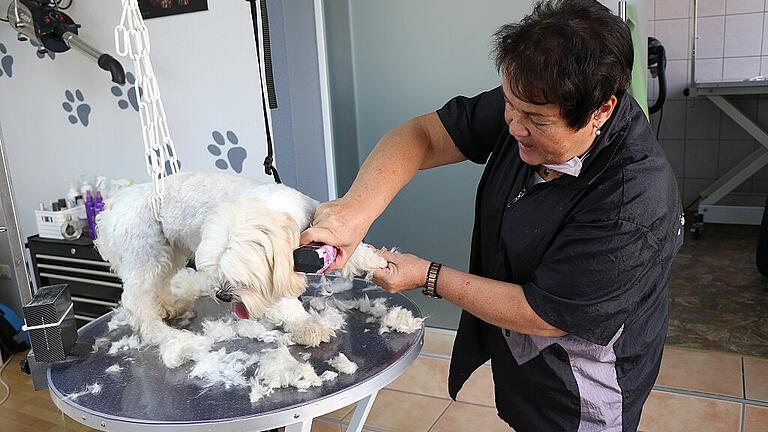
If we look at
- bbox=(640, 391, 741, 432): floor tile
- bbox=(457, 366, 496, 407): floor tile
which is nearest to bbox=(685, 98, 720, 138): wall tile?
bbox=(640, 391, 741, 432): floor tile

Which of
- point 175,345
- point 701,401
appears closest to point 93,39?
point 175,345

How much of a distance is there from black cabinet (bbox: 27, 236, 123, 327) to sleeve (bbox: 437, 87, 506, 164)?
185cm

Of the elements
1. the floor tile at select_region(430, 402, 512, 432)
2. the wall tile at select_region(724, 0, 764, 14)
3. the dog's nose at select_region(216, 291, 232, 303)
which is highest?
the wall tile at select_region(724, 0, 764, 14)

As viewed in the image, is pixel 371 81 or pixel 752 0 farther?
pixel 752 0

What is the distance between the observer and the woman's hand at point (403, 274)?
49.4 inches

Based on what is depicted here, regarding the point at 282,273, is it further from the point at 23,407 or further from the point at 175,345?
the point at 23,407

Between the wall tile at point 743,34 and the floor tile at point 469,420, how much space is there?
3079 mm

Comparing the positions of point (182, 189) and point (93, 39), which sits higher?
A: point (93, 39)

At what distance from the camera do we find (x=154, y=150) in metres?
1.31

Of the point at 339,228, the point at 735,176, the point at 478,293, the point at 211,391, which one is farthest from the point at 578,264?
the point at 735,176

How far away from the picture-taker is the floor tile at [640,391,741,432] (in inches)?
86.0

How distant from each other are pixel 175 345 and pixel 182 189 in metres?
0.33

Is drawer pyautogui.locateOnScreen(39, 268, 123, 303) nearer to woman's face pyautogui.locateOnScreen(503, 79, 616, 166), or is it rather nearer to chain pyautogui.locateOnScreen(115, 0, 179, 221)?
chain pyautogui.locateOnScreen(115, 0, 179, 221)

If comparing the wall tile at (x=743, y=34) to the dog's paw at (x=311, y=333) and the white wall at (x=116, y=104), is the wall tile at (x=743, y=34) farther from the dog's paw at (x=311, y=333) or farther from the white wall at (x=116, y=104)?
the dog's paw at (x=311, y=333)
